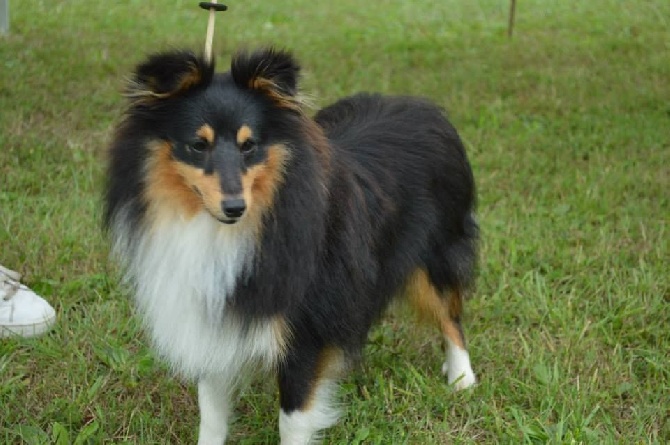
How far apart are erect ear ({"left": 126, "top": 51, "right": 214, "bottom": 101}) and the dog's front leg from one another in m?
1.03

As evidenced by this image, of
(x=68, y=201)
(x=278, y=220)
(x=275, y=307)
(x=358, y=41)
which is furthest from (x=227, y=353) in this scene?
(x=358, y=41)

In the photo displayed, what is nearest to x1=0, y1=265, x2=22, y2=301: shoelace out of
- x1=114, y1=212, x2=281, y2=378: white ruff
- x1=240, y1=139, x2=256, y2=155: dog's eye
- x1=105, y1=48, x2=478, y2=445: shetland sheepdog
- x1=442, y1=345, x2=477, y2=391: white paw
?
x1=105, y1=48, x2=478, y2=445: shetland sheepdog

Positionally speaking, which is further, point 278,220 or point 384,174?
point 384,174

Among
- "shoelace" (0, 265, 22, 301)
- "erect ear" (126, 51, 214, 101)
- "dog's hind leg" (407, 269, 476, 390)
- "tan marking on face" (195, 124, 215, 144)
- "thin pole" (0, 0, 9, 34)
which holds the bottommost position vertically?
"thin pole" (0, 0, 9, 34)

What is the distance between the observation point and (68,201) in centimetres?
509

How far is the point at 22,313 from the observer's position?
3793mm

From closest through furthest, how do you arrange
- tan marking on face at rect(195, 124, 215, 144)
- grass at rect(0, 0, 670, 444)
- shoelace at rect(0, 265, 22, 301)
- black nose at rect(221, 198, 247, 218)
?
black nose at rect(221, 198, 247, 218) < tan marking on face at rect(195, 124, 215, 144) < grass at rect(0, 0, 670, 444) < shoelace at rect(0, 265, 22, 301)

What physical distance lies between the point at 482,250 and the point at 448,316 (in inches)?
42.4

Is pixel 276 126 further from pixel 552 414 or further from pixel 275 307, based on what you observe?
pixel 552 414

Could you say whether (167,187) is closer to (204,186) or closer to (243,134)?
(204,186)

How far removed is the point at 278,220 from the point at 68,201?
2802 mm

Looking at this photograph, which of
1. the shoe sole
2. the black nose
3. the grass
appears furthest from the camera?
the shoe sole

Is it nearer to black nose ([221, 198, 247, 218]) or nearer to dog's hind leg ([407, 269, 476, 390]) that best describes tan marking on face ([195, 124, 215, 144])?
black nose ([221, 198, 247, 218])

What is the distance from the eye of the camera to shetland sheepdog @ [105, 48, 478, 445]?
2582mm
